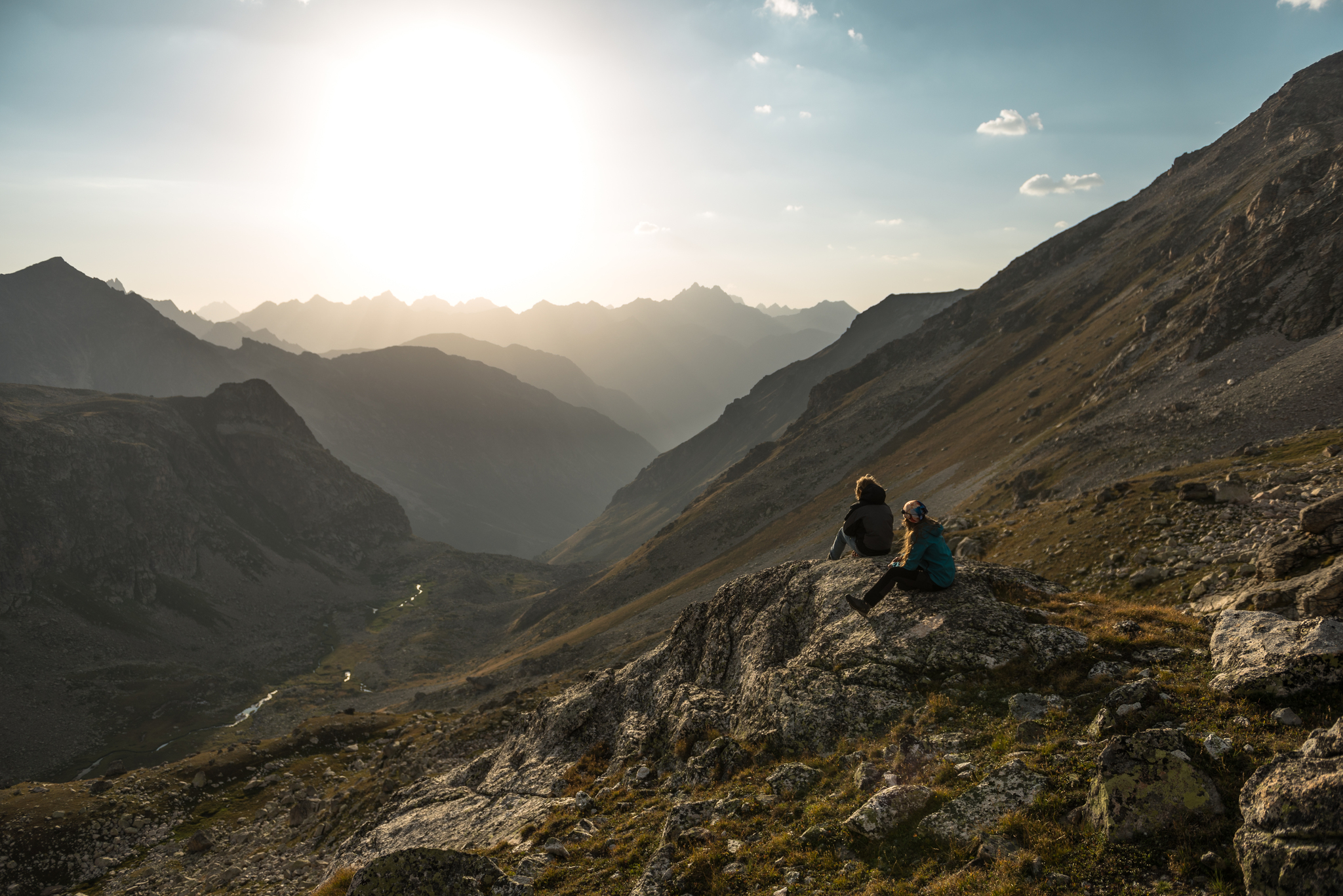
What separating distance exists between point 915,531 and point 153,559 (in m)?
169

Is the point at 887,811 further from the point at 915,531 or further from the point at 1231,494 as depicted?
the point at 1231,494

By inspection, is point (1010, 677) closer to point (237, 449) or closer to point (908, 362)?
point (908, 362)

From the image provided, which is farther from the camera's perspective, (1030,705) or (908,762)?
(1030,705)

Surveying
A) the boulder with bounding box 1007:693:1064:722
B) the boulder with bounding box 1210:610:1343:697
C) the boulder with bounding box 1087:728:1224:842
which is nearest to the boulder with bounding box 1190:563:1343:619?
the boulder with bounding box 1210:610:1343:697

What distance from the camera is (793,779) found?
13.4 metres

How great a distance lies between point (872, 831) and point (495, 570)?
186 metres

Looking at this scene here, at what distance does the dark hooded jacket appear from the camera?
1738 cm

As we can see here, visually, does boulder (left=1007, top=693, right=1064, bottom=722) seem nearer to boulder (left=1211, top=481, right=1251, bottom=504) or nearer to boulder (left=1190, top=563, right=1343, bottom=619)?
boulder (left=1190, top=563, right=1343, bottom=619)

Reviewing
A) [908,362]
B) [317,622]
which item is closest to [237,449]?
[317,622]

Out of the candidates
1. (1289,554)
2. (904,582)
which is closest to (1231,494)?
(1289,554)

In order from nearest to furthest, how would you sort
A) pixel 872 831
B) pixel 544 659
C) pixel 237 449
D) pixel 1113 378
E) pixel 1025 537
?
1. pixel 872 831
2. pixel 1025 537
3. pixel 1113 378
4. pixel 544 659
5. pixel 237 449

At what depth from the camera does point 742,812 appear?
42.6 ft

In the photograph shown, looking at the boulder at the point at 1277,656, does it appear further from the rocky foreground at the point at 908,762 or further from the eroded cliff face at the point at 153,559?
the eroded cliff face at the point at 153,559

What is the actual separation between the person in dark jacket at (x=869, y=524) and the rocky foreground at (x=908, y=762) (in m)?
1.47
